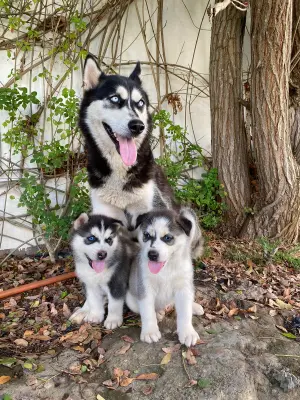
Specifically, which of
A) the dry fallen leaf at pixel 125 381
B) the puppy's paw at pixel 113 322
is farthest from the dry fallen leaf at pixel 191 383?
the puppy's paw at pixel 113 322

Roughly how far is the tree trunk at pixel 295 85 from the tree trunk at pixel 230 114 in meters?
0.71

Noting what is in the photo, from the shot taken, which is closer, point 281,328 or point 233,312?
point 281,328

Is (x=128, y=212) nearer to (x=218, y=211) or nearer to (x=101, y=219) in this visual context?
(x=101, y=219)

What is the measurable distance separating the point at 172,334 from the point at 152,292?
1.41ft

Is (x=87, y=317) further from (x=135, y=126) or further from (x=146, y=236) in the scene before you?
(x=135, y=126)

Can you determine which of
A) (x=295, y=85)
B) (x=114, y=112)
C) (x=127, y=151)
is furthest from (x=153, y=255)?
(x=295, y=85)

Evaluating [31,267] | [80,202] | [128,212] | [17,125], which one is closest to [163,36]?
[17,125]

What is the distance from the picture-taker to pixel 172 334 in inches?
132

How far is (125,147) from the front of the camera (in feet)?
11.8

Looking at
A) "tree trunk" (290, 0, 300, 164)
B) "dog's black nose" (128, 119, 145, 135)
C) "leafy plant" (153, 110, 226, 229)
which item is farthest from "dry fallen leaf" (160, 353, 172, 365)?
"tree trunk" (290, 0, 300, 164)

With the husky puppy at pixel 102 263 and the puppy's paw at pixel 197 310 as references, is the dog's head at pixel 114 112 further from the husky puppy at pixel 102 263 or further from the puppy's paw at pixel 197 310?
the puppy's paw at pixel 197 310

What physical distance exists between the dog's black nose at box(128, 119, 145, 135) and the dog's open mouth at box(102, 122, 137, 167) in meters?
0.16

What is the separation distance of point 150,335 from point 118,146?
1698 millimetres

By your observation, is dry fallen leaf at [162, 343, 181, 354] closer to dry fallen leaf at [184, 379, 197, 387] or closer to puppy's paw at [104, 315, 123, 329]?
dry fallen leaf at [184, 379, 197, 387]
